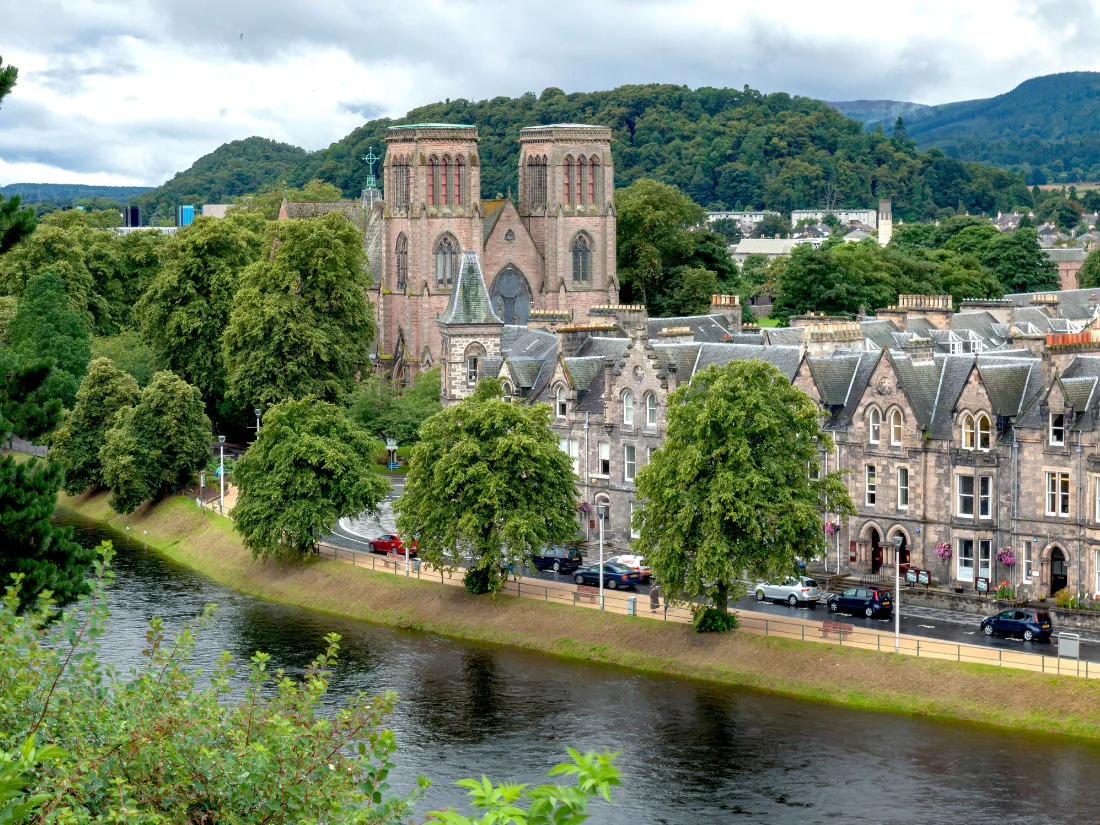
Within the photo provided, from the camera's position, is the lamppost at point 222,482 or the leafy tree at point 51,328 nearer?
the lamppost at point 222,482

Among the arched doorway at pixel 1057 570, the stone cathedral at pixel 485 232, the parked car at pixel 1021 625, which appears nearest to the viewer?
the parked car at pixel 1021 625

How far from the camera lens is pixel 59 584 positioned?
45.6 meters

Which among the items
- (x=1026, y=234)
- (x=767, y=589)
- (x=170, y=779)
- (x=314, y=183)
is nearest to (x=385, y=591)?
→ (x=767, y=589)

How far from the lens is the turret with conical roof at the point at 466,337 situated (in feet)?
293

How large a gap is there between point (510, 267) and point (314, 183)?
6921 centimetres

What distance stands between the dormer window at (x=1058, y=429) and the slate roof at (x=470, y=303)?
109 ft

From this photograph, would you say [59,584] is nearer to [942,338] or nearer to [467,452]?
[467,452]

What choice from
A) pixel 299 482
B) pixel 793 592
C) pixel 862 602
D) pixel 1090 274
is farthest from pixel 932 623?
pixel 1090 274

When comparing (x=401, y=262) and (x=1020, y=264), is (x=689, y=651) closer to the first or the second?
(x=401, y=262)

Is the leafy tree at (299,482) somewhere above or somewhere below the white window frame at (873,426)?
below

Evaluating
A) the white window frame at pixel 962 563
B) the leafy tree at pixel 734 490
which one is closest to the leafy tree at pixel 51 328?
the leafy tree at pixel 734 490

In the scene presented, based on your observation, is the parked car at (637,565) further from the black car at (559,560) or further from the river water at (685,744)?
the river water at (685,744)

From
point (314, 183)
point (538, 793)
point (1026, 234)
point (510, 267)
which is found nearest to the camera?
point (538, 793)

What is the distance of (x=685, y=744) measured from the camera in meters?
53.5
